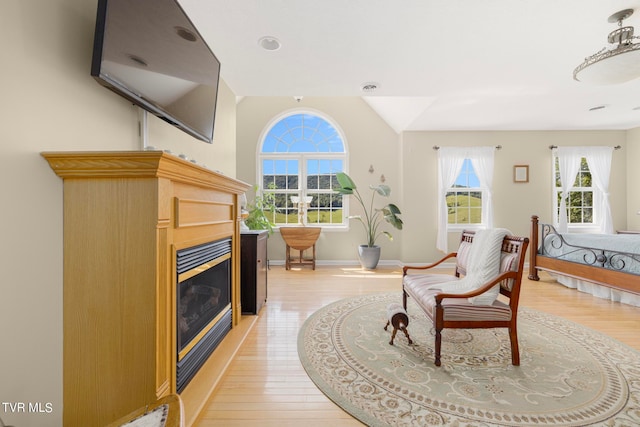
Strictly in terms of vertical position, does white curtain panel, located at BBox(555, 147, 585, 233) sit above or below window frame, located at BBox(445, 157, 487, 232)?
above

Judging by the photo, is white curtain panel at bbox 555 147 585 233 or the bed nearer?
the bed

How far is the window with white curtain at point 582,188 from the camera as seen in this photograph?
15.4ft

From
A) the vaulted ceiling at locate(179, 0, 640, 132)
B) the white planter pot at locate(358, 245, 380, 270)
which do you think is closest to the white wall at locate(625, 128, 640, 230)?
the vaulted ceiling at locate(179, 0, 640, 132)

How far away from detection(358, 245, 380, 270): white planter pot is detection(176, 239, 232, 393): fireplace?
285 cm

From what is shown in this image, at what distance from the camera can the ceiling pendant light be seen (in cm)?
180

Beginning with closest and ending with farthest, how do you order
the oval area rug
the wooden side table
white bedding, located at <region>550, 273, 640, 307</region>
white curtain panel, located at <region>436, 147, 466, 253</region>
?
the oval area rug → white bedding, located at <region>550, 273, 640, 307</region> → the wooden side table → white curtain panel, located at <region>436, 147, 466, 253</region>

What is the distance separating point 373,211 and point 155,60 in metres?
4.14

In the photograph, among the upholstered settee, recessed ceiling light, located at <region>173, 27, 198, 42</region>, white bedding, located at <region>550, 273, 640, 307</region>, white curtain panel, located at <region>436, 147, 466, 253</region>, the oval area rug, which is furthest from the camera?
white curtain panel, located at <region>436, 147, 466, 253</region>

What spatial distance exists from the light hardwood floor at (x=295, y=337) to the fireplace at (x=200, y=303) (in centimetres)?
21

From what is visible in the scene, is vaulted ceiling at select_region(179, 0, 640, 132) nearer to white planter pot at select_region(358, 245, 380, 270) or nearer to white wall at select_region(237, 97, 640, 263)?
white wall at select_region(237, 97, 640, 263)

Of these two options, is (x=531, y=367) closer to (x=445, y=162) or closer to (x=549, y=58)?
(x=549, y=58)

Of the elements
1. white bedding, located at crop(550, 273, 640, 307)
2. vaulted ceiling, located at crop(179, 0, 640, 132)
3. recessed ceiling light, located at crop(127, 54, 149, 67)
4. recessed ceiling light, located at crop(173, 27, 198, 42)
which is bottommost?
white bedding, located at crop(550, 273, 640, 307)

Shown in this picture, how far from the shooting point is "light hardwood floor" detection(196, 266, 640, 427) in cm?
134

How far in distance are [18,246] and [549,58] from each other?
3772 mm
